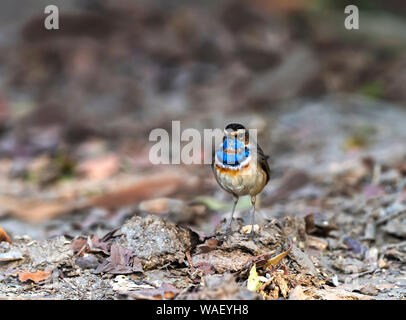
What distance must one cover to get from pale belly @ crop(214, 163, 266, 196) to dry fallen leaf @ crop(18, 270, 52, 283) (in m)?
1.23

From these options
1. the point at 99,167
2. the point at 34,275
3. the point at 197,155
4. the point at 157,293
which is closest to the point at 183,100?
the point at 197,155

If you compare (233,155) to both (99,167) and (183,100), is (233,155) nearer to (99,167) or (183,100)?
(99,167)

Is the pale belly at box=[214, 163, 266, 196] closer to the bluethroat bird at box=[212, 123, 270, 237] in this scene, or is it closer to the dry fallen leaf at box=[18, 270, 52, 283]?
the bluethroat bird at box=[212, 123, 270, 237]

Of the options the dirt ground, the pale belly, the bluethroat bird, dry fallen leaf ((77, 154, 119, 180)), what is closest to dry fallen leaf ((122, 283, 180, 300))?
the dirt ground

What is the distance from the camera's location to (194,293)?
3.08m

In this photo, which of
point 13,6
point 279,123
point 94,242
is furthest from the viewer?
point 13,6

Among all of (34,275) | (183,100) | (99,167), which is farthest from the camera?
(183,100)

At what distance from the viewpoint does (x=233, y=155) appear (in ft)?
13.3

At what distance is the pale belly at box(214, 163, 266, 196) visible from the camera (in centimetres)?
Result: 407

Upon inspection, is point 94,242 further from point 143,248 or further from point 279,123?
point 279,123

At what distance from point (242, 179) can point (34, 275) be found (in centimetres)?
140

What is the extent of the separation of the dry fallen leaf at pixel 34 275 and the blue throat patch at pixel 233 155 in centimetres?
128
